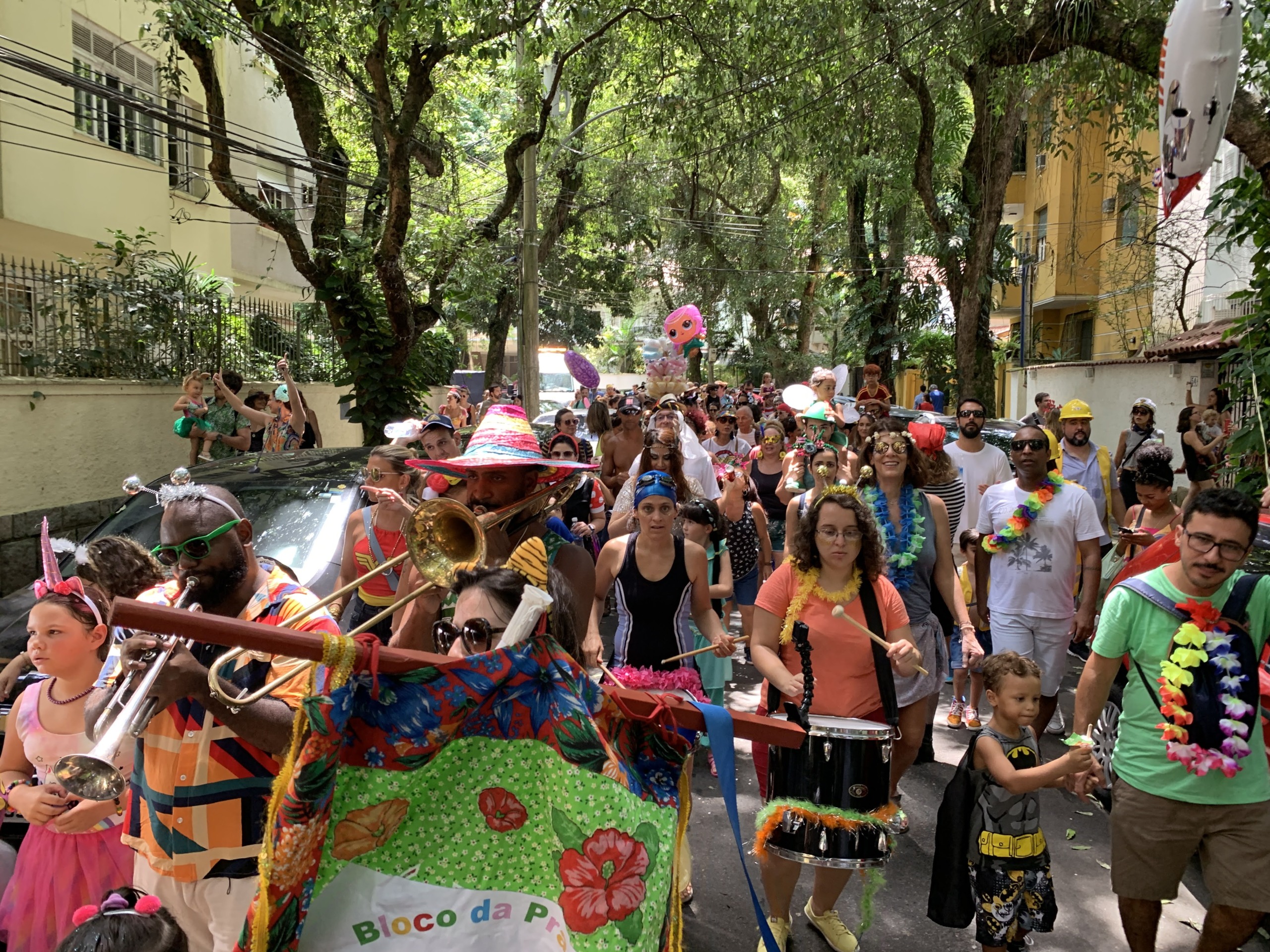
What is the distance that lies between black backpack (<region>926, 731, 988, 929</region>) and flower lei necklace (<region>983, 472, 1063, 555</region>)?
7.16ft

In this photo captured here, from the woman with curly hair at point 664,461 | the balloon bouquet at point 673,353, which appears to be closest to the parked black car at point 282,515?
the woman with curly hair at point 664,461

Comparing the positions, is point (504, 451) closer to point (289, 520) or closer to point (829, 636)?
point (829, 636)

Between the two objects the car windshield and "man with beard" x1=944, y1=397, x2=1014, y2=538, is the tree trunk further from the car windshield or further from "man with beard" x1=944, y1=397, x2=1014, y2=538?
the car windshield

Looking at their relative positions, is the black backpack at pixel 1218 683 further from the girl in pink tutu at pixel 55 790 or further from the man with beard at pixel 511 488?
the girl in pink tutu at pixel 55 790

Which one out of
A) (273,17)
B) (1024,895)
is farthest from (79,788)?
(273,17)

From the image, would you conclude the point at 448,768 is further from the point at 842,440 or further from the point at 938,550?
the point at 842,440

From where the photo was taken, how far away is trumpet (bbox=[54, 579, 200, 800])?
1.79 m

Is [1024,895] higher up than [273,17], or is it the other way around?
[273,17]

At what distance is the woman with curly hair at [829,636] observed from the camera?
4.05 meters

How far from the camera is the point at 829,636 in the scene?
13.6ft

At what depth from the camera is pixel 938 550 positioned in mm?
5367

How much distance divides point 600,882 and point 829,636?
2067 millimetres

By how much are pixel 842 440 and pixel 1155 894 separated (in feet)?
19.4

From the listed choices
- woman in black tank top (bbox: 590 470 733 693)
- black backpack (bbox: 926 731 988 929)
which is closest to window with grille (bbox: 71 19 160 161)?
woman in black tank top (bbox: 590 470 733 693)
